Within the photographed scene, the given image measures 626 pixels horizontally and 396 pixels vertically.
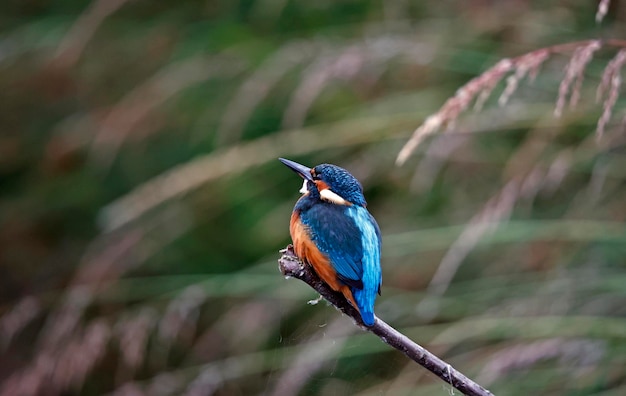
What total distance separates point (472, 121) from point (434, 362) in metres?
1.52

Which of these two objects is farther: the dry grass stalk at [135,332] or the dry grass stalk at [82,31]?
the dry grass stalk at [82,31]

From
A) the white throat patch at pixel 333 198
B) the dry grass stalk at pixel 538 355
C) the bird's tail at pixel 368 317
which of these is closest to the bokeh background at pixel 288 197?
the dry grass stalk at pixel 538 355

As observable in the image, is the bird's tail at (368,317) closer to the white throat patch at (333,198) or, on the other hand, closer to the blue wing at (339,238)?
the blue wing at (339,238)

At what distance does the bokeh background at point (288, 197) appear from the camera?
2.19 meters

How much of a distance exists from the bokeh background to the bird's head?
54 cm

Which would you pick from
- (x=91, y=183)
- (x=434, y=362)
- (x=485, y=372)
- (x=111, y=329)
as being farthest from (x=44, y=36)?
(x=434, y=362)

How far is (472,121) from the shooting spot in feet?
8.05

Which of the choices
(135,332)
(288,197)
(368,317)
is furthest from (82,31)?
(368,317)

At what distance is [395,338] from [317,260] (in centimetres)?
25

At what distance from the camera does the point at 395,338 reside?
1.04 meters

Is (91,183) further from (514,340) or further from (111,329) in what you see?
(514,340)

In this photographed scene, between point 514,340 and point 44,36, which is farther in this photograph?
point 44,36

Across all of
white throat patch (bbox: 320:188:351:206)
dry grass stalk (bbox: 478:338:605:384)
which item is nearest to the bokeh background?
dry grass stalk (bbox: 478:338:605:384)

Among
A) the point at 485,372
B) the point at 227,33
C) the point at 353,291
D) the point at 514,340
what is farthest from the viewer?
the point at 227,33
